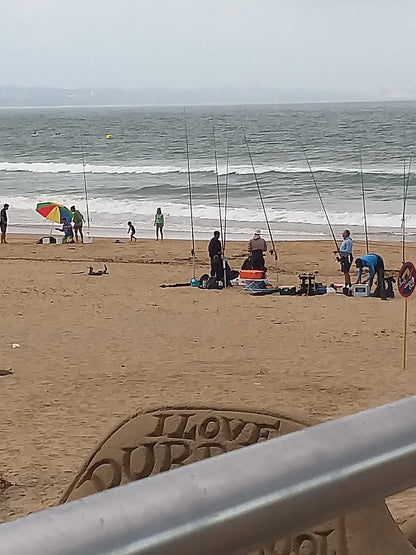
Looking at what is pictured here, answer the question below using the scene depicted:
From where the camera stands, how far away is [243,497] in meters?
0.80

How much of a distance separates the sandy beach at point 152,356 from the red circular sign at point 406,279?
0.82 metres

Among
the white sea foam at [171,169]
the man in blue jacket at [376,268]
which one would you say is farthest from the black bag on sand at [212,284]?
the white sea foam at [171,169]

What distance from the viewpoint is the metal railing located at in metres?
0.72

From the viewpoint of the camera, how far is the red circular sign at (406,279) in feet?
32.7

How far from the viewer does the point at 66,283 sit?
1612cm

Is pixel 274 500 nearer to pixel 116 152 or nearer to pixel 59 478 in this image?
pixel 59 478

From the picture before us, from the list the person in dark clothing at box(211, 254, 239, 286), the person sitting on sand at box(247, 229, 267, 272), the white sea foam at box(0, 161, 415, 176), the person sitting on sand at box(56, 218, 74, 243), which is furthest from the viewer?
the white sea foam at box(0, 161, 415, 176)

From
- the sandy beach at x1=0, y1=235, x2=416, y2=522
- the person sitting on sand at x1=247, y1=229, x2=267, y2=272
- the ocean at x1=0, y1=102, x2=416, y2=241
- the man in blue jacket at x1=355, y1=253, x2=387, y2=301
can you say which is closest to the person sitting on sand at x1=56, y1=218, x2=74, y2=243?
the ocean at x1=0, y1=102, x2=416, y2=241

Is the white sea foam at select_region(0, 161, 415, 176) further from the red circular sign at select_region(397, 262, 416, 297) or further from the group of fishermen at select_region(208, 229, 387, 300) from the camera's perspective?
the red circular sign at select_region(397, 262, 416, 297)

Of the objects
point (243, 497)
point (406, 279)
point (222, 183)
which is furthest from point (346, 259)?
point (222, 183)

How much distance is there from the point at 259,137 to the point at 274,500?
2888 inches

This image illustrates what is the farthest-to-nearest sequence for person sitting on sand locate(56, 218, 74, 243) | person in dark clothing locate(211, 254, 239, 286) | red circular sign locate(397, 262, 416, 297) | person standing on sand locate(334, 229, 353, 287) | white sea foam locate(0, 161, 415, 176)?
1. white sea foam locate(0, 161, 415, 176)
2. person sitting on sand locate(56, 218, 74, 243)
3. person standing on sand locate(334, 229, 353, 287)
4. person in dark clothing locate(211, 254, 239, 286)
5. red circular sign locate(397, 262, 416, 297)

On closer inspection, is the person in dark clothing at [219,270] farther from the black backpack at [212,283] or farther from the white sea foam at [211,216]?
the white sea foam at [211,216]

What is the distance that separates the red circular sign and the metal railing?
30.0ft
